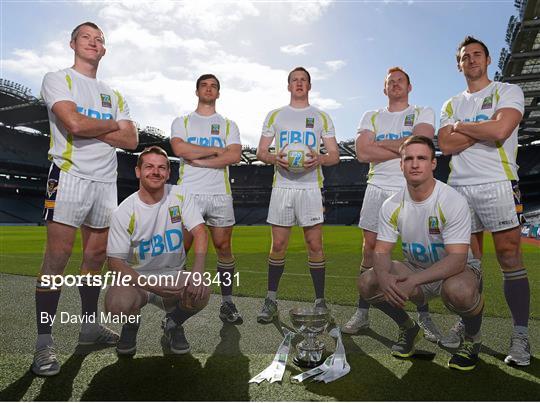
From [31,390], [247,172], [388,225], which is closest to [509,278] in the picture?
[388,225]

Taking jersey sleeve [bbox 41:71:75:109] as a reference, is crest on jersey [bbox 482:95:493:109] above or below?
above

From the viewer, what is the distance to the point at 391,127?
3951mm

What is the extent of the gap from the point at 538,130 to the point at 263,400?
4183 centimetres

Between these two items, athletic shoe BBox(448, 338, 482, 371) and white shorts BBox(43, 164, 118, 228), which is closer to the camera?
athletic shoe BBox(448, 338, 482, 371)

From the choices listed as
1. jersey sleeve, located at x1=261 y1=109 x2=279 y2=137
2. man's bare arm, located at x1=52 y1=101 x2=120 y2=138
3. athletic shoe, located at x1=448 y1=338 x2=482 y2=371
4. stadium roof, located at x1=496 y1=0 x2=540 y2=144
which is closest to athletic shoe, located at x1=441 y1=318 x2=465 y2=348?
athletic shoe, located at x1=448 y1=338 x2=482 y2=371

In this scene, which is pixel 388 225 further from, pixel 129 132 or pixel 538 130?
pixel 538 130

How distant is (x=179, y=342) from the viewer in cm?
312

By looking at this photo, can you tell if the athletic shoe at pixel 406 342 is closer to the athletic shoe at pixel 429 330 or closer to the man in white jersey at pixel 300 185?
the athletic shoe at pixel 429 330

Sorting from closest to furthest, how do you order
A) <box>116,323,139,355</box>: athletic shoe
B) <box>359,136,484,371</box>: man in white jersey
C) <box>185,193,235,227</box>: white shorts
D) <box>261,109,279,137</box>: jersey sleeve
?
<box>359,136,484,371</box>: man in white jersey < <box>116,323,139,355</box>: athletic shoe < <box>185,193,235,227</box>: white shorts < <box>261,109,279,137</box>: jersey sleeve

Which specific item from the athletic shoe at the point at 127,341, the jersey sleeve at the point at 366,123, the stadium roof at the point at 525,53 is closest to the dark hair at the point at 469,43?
the jersey sleeve at the point at 366,123

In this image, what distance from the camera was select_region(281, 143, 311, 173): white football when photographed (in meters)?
4.02

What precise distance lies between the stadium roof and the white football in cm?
2240

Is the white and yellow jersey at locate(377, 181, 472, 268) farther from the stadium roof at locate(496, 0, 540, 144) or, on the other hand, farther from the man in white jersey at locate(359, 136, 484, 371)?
the stadium roof at locate(496, 0, 540, 144)

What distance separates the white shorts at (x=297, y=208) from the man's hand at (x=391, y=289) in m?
1.45
